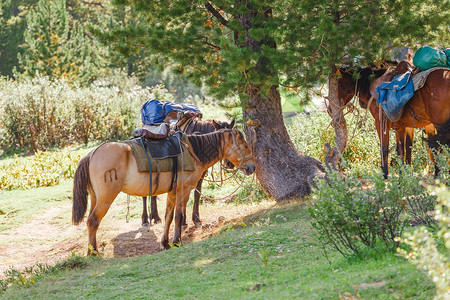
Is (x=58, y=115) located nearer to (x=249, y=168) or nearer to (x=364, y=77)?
(x=249, y=168)

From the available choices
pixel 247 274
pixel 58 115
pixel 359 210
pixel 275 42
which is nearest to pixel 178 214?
pixel 247 274

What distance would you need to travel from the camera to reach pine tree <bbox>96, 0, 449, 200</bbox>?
750 centimetres

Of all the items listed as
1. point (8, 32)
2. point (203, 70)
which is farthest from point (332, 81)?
point (8, 32)

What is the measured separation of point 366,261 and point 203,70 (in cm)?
497

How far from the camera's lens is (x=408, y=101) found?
26.4 ft

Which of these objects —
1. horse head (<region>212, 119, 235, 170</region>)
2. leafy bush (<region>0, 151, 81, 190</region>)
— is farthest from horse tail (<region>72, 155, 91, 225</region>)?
leafy bush (<region>0, 151, 81, 190</region>)

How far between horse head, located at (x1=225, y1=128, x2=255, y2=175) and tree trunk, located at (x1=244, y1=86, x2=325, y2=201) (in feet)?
2.44

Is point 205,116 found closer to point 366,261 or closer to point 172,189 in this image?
point 172,189

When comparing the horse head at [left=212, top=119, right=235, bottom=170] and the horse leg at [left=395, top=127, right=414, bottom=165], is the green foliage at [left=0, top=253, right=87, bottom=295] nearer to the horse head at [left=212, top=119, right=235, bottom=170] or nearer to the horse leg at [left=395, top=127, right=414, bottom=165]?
the horse head at [left=212, top=119, right=235, bottom=170]

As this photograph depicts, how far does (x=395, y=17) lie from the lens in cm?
776

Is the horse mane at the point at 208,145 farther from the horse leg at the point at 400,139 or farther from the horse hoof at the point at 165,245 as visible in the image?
the horse leg at the point at 400,139

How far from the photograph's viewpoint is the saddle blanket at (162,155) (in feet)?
23.0

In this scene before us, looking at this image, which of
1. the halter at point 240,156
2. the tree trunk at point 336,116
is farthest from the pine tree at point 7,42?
the halter at point 240,156

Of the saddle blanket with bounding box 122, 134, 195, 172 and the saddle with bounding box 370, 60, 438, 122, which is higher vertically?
the saddle with bounding box 370, 60, 438, 122
